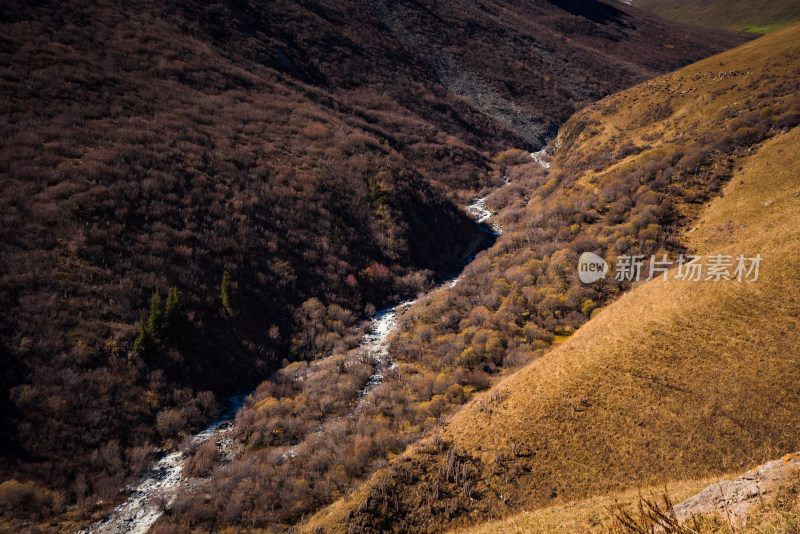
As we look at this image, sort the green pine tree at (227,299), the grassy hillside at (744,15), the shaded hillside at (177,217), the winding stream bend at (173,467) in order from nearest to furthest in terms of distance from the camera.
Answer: the winding stream bend at (173,467) → the shaded hillside at (177,217) → the green pine tree at (227,299) → the grassy hillside at (744,15)

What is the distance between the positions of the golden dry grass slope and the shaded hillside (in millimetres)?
9868

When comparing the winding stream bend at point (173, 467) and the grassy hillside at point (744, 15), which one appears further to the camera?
the grassy hillside at point (744, 15)

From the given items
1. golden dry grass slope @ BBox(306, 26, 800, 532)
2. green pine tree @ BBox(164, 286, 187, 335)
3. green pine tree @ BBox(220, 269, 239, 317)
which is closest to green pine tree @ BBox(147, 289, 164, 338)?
green pine tree @ BBox(164, 286, 187, 335)

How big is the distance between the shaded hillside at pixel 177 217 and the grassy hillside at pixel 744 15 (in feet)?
630

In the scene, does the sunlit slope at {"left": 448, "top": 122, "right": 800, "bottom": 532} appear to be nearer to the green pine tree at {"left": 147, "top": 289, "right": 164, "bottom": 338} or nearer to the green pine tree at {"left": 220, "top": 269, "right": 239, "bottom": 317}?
the green pine tree at {"left": 220, "top": 269, "right": 239, "bottom": 317}

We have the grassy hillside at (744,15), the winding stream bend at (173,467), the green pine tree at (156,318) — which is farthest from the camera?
the grassy hillside at (744,15)

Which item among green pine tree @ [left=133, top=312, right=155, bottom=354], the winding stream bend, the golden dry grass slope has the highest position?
the golden dry grass slope

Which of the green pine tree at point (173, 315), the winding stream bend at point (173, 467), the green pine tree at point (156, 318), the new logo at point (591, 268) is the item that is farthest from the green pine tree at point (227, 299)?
the new logo at point (591, 268)

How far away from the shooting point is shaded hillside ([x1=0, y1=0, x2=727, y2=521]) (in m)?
12.5

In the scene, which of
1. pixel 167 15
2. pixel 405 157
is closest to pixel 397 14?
pixel 167 15

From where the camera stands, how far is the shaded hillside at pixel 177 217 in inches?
491

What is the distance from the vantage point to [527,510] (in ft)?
24.4

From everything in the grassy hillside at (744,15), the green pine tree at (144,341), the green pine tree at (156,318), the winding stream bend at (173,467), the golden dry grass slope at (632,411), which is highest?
the grassy hillside at (744,15)

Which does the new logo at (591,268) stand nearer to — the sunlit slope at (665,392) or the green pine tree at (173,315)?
the sunlit slope at (665,392)
